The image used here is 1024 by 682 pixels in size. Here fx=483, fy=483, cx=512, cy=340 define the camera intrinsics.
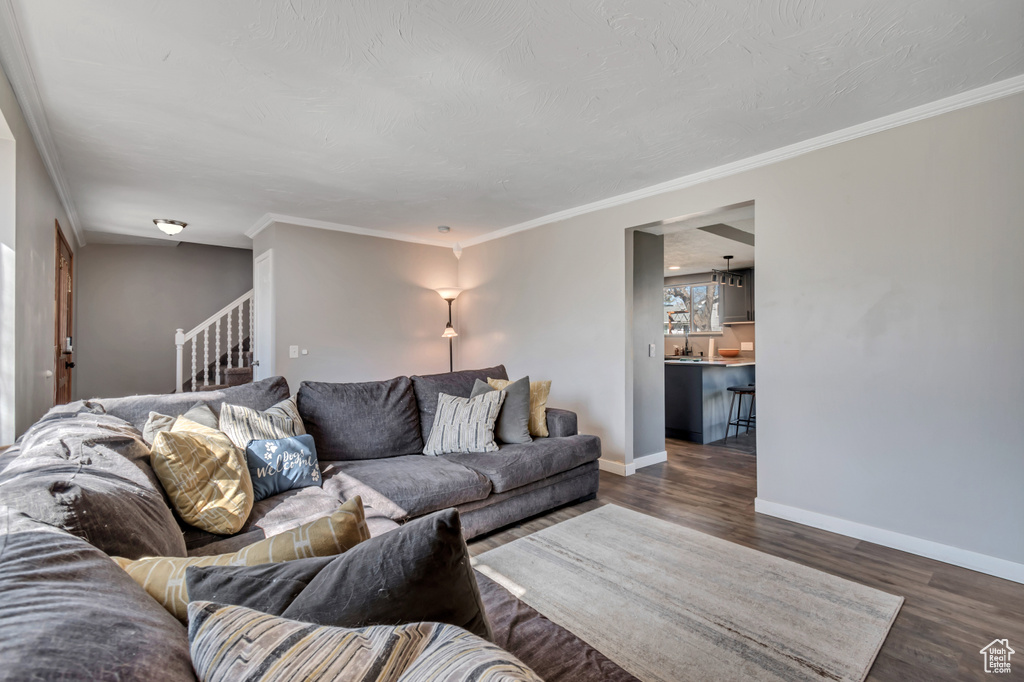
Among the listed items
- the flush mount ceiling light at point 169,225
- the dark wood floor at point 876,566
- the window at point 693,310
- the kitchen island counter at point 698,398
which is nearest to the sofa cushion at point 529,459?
the dark wood floor at point 876,566

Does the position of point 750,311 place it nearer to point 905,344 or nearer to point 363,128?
point 905,344

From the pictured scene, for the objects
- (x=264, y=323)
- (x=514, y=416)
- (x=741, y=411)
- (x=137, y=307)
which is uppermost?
(x=137, y=307)

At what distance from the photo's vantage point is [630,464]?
14.1 ft

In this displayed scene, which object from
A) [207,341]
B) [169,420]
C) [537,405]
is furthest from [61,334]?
[537,405]

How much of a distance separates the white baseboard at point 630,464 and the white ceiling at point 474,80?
243cm

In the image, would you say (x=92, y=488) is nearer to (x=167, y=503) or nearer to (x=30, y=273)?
(x=167, y=503)

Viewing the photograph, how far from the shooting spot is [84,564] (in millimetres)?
735

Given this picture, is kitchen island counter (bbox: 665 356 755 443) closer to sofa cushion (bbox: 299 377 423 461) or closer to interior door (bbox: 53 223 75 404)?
sofa cushion (bbox: 299 377 423 461)

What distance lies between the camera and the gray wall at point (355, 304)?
4.80 meters

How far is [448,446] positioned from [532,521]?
735 mm

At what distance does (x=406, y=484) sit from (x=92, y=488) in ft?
5.03

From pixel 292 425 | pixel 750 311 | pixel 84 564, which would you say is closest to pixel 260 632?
pixel 84 564

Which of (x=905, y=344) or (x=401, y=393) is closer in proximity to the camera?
(x=905, y=344)

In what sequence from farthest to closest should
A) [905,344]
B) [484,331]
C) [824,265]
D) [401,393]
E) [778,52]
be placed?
1. [484,331]
2. [401,393]
3. [824,265]
4. [905,344]
5. [778,52]
